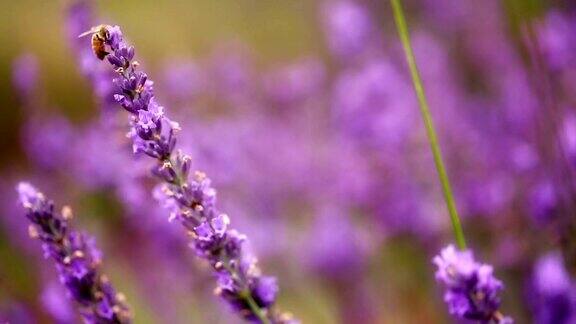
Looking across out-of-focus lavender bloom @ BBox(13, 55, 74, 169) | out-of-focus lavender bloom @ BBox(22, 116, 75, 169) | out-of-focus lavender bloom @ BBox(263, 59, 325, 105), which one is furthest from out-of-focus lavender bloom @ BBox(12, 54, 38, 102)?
out-of-focus lavender bloom @ BBox(263, 59, 325, 105)

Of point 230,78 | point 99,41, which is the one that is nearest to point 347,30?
point 230,78

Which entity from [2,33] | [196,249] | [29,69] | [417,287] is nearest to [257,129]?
[417,287]

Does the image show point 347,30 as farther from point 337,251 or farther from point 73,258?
point 73,258

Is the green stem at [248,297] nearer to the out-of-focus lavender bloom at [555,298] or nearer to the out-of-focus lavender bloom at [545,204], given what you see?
the out-of-focus lavender bloom at [555,298]

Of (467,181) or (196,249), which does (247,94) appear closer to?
(467,181)

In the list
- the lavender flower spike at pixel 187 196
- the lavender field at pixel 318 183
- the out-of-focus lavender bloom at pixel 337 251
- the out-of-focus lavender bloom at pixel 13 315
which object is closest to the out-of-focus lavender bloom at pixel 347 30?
the lavender field at pixel 318 183

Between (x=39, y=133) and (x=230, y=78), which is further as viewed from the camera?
(x=230, y=78)
